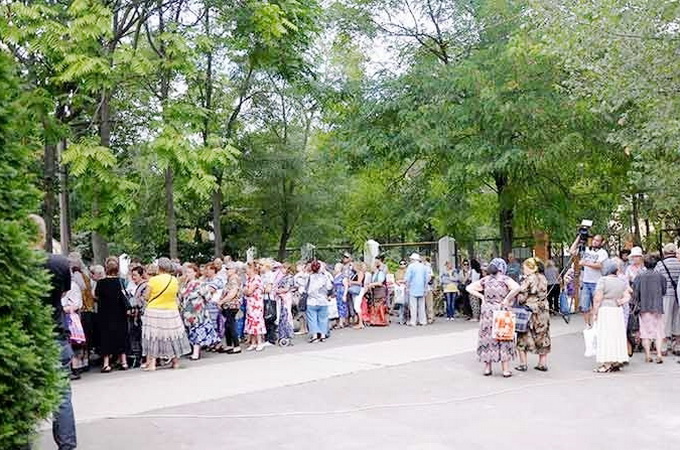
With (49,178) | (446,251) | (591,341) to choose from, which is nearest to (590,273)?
(591,341)

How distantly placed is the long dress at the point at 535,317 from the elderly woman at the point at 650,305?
5.75 feet

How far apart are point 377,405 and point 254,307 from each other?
5.17 m

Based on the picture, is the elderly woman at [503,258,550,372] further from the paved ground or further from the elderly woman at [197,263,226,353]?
the elderly woman at [197,263,226,353]

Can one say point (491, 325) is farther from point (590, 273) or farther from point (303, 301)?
point (303, 301)

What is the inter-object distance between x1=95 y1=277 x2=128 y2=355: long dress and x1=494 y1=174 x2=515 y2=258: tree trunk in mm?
10728

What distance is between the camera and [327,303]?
45.9 feet

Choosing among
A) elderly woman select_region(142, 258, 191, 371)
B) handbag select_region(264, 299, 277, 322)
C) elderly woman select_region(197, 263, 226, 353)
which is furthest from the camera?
handbag select_region(264, 299, 277, 322)

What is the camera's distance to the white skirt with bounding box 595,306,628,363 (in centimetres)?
990

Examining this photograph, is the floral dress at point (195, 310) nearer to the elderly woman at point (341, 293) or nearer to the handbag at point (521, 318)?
the elderly woman at point (341, 293)

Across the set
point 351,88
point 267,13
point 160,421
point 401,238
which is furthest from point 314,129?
point 160,421

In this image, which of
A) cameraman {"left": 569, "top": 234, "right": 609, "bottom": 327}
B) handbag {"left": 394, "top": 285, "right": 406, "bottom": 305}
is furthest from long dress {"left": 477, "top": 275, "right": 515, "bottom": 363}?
handbag {"left": 394, "top": 285, "right": 406, "bottom": 305}

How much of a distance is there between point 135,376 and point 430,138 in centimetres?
989

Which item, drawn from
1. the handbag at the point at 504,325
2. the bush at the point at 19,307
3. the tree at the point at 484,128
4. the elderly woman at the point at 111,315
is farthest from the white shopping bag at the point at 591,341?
the bush at the point at 19,307

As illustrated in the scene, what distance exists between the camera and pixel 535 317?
33.0ft
